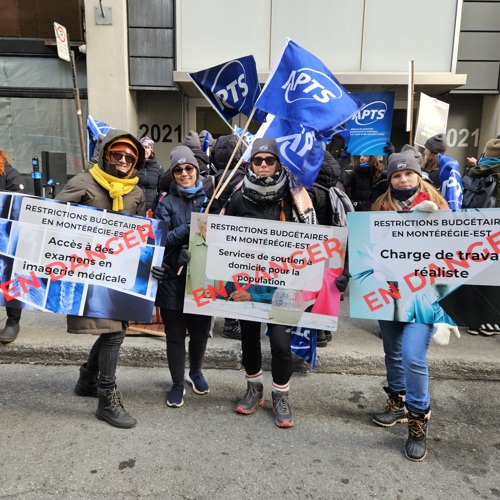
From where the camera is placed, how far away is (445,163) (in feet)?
14.4

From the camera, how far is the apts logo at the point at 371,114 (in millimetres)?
8281

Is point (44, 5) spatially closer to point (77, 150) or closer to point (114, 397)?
point (77, 150)

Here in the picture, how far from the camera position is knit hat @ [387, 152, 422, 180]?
9.64 ft

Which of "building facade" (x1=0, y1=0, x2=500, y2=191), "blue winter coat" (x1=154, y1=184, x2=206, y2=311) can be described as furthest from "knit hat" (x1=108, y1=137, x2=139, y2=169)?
"building facade" (x1=0, y1=0, x2=500, y2=191)

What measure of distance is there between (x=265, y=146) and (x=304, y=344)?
5.30ft

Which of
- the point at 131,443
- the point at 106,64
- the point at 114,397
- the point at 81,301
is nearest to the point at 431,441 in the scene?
the point at 131,443

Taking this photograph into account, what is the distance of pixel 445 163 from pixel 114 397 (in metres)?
3.58

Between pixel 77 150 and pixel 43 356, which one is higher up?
pixel 77 150

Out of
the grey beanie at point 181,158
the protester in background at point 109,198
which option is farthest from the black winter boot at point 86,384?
the grey beanie at point 181,158

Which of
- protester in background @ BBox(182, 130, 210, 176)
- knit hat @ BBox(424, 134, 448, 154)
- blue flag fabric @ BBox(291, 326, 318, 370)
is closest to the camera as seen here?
blue flag fabric @ BBox(291, 326, 318, 370)

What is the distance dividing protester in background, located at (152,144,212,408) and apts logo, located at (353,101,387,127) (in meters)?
5.70

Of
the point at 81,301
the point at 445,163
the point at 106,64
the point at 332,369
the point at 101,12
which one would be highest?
the point at 101,12

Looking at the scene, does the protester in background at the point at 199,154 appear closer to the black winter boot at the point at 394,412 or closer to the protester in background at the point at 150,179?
the protester in background at the point at 150,179

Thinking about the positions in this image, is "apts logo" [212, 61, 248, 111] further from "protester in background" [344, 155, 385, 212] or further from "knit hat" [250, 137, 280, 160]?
"protester in background" [344, 155, 385, 212]
